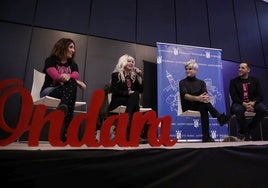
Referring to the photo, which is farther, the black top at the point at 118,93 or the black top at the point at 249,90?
the black top at the point at 249,90

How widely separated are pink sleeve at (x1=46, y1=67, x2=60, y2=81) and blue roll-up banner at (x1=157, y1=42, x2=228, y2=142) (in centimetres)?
213

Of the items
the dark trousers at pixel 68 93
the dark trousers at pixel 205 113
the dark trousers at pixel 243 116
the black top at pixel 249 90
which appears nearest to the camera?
the dark trousers at pixel 68 93

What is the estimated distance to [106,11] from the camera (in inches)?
166

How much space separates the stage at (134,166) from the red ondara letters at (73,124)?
60 millimetres

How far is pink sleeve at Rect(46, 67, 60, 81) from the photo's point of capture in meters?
1.98

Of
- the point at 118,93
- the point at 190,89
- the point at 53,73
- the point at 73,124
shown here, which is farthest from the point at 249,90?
the point at 73,124

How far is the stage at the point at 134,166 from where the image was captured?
1062mm

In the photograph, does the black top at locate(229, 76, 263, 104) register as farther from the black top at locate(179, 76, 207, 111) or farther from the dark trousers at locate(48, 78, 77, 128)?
the dark trousers at locate(48, 78, 77, 128)

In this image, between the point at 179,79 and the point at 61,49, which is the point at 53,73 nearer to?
the point at 61,49

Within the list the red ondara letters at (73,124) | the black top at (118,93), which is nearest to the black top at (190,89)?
the black top at (118,93)

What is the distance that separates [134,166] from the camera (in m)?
1.26

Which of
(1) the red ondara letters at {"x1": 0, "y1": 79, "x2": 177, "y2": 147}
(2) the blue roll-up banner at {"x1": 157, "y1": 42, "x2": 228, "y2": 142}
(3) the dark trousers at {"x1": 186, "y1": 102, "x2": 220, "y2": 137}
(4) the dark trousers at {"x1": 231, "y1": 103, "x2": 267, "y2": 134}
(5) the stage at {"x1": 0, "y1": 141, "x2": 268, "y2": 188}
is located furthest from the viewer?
(2) the blue roll-up banner at {"x1": 157, "y1": 42, "x2": 228, "y2": 142}

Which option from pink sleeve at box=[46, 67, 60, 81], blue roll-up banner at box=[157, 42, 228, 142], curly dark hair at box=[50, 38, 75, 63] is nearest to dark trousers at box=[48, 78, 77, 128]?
pink sleeve at box=[46, 67, 60, 81]

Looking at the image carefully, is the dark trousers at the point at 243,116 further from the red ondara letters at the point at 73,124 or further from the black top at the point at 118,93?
the red ondara letters at the point at 73,124
